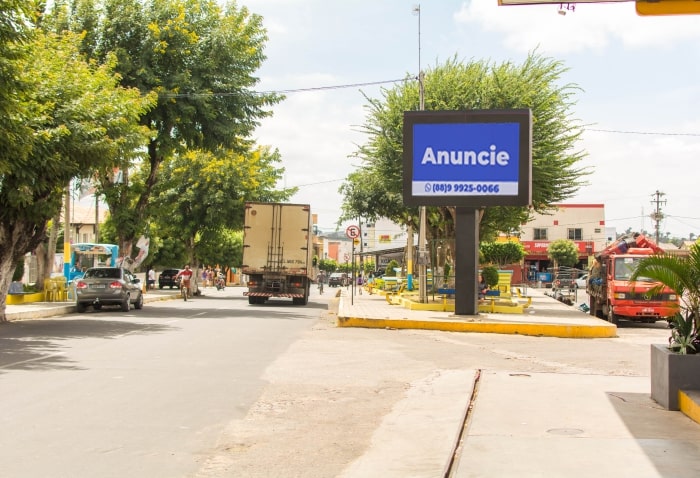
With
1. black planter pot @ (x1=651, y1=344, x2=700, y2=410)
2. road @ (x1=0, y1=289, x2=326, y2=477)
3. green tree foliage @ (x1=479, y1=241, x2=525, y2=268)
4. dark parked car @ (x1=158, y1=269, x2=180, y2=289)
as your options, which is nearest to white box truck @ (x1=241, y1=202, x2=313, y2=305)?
road @ (x1=0, y1=289, x2=326, y2=477)

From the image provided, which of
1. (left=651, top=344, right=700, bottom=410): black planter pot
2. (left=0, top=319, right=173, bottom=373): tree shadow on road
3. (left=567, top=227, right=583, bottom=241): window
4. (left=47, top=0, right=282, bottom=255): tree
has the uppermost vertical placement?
(left=47, top=0, right=282, bottom=255): tree

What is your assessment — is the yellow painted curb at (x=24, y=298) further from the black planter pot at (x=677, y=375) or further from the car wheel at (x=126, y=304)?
the black planter pot at (x=677, y=375)

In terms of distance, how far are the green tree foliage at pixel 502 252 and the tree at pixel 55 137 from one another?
50.2 meters

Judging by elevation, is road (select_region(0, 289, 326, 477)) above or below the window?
below

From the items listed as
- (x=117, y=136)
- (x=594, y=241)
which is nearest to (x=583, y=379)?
(x=117, y=136)

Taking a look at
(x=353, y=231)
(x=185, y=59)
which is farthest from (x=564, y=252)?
(x=185, y=59)

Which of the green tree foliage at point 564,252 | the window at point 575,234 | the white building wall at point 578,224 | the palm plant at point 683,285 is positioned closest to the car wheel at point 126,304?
the palm plant at point 683,285

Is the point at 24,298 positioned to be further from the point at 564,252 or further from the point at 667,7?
the point at 564,252

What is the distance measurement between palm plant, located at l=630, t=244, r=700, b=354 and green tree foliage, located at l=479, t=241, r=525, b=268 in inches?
2318

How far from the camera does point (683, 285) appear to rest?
9438 mm

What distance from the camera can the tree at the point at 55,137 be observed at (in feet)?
61.6

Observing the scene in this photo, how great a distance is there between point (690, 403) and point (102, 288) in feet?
73.3

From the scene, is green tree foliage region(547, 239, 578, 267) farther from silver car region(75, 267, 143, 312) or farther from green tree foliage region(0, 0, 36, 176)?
green tree foliage region(0, 0, 36, 176)

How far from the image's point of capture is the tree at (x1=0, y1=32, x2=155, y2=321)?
18781 millimetres
